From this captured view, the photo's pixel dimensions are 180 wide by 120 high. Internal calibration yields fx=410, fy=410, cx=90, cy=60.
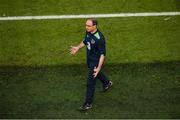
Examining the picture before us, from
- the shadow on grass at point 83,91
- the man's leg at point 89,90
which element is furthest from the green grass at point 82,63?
the man's leg at point 89,90

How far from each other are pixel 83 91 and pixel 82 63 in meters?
1.36

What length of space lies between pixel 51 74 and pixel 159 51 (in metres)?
3.24

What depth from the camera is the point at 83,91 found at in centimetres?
1038

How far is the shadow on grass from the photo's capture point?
9541 millimetres

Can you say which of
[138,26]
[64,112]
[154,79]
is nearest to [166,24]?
[138,26]

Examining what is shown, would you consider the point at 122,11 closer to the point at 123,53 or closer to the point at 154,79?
the point at 123,53

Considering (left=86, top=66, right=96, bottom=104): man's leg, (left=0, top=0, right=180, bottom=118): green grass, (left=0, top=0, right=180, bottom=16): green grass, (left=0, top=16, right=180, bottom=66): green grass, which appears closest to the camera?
(left=86, top=66, right=96, bottom=104): man's leg

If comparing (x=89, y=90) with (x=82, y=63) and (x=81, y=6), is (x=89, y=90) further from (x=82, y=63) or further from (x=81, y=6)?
(x=81, y=6)

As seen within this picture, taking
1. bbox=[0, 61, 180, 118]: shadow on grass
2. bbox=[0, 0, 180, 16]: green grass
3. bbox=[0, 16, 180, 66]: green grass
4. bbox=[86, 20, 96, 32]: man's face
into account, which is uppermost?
bbox=[0, 0, 180, 16]: green grass

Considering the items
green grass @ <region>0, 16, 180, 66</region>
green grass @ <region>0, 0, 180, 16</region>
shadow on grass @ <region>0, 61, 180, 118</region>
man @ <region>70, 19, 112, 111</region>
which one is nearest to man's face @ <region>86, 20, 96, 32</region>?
man @ <region>70, 19, 112, 111</region>

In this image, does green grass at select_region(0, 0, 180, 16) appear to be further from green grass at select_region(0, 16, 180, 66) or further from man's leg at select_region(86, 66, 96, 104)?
man's leg at select_region(86, 66, 96, 104)

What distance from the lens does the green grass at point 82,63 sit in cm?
973

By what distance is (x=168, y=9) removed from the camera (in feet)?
45.4

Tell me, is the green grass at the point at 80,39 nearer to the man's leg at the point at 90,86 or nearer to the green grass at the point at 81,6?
the green grass at the point at 81,6
